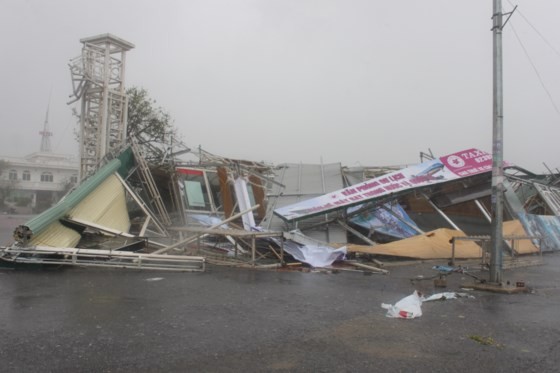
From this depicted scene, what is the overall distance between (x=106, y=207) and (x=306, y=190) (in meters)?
6.24

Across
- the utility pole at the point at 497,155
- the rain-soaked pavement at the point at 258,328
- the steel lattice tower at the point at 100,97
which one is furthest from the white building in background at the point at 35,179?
the utility pole at the point at 497,155

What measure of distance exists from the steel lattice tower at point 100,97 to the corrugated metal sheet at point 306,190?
8.60 meters

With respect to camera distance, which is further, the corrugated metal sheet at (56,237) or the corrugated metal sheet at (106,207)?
the corrugated metal sheet at (106,207)

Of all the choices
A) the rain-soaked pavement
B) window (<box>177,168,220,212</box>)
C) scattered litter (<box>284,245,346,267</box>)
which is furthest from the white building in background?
the rain-soaked pavement

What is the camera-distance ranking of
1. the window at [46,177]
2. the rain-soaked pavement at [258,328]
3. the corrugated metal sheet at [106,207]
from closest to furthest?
the rain-soaked pavement at [258,328]
the corrugated metal sheet at [106,207]
the window at [46,177]

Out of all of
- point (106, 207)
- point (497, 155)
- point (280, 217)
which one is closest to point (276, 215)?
point (280, 217)

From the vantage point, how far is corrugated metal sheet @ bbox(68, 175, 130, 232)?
11.5 metres

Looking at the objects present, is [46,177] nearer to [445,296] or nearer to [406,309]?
A: [445,296]

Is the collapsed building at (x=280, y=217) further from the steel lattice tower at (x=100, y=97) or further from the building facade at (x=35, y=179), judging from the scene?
the building facade at (x=35, y=179)

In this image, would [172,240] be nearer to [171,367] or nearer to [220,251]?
[220,251]

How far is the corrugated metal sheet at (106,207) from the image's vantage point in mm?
11484

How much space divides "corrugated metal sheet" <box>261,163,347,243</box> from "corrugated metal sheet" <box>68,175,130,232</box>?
4.17 meters

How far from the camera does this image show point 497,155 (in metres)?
8.51

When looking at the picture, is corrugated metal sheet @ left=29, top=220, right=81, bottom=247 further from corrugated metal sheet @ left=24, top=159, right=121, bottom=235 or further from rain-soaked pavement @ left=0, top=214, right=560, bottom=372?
rain-soaked pavement @ left=0, top=214, right=560, bottom=372
